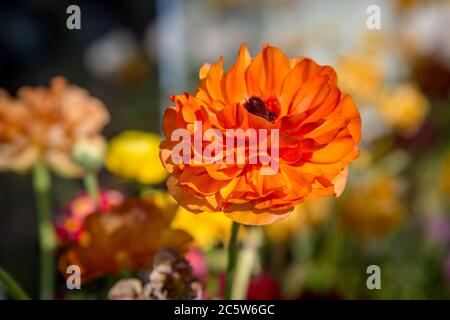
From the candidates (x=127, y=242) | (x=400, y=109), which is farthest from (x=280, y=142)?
(x=400, y=109)

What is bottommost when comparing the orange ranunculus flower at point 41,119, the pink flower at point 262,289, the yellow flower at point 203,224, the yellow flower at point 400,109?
the pink flower at point 262,289

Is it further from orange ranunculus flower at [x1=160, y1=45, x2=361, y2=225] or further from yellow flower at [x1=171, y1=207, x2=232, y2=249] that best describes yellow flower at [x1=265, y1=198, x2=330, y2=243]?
orange ranunculus flower at [x1=160, y1=45, x2=361, y2=225]

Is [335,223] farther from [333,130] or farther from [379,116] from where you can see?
[333,130]

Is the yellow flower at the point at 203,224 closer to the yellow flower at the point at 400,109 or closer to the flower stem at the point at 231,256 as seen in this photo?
the flower stem at the point at 231,256

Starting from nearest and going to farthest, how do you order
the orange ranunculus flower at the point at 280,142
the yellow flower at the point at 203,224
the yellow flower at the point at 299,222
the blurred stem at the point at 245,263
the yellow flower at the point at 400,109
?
the orange ranunculus flower at the point at 280,142 → the blurred stem at the point at 245,263 → the yellow flower at the point at 203,224 → the yellow flower at the point at 299,222 → the yellow flower at the point at 400,109

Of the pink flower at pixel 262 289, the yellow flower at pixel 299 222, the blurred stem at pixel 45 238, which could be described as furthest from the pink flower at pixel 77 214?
the yellow flower at pixel 299 222

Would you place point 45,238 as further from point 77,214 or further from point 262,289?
point 262,289
